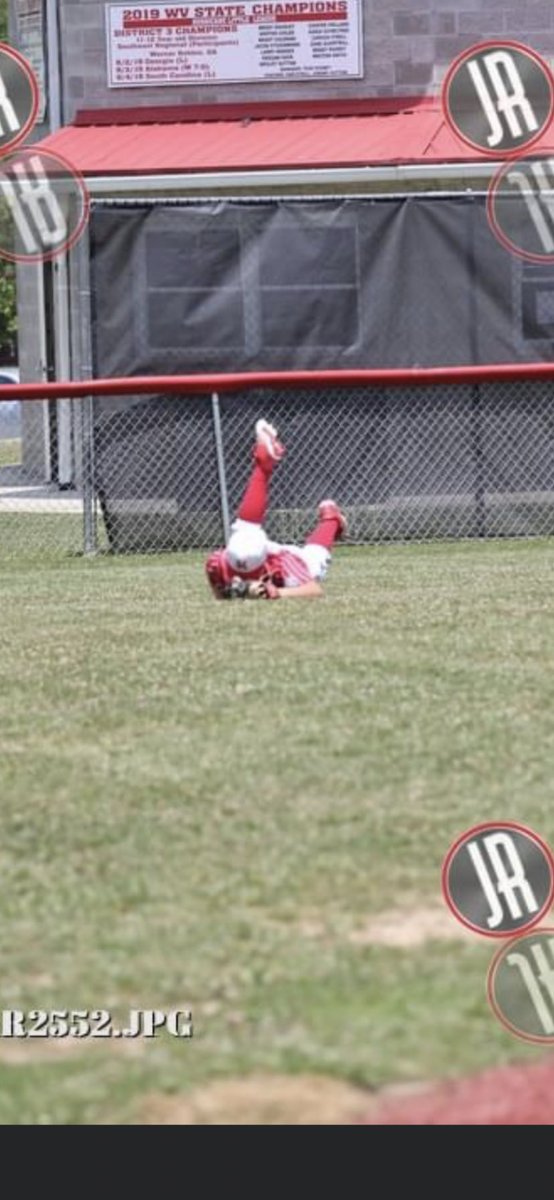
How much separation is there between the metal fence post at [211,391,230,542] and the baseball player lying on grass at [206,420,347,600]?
3377 millimetres

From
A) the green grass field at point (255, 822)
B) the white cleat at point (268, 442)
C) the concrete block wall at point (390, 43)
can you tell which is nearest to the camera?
the green grass field at point (255, 822)

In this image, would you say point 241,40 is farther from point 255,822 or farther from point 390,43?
point 255,822

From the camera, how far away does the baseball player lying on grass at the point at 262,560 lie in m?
10.8

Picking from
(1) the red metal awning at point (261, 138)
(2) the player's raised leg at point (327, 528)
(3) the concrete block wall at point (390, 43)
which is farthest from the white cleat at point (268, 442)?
(3) the concrete block wall at point (390, 43)

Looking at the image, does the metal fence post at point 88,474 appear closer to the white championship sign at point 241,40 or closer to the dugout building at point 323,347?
the dugout building at point 323,347

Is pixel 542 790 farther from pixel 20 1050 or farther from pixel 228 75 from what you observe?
pixel 228 75

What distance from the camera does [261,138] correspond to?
20.5 metres

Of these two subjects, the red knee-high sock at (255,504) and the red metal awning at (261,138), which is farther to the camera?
the red metal awning at (261,138)

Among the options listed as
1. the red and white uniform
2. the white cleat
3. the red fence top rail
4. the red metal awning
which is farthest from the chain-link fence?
the red metal awning

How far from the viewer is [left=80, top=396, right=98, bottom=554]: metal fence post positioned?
14781mm

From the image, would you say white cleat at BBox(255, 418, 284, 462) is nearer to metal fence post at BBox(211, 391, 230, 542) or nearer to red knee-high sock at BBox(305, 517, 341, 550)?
red knee-high sock at BBox(305, 517, 341, 550)

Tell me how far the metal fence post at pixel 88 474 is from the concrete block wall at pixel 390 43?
7.46 m

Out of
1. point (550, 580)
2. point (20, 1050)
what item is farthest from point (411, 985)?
point (550, 580)

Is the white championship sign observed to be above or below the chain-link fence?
above
